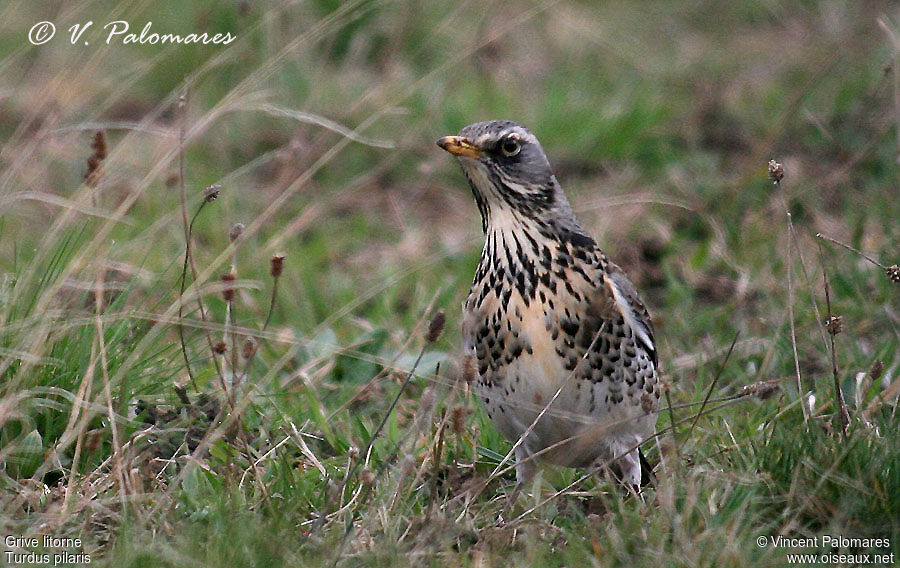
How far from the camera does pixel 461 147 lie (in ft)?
15.9

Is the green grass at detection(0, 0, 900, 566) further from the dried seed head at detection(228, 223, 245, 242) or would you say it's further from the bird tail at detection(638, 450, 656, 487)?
the dried seed head at detection(228, 223, 245, 242)

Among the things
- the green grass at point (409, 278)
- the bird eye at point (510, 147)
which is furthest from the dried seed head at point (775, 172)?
the bird eye at point (510, 147)

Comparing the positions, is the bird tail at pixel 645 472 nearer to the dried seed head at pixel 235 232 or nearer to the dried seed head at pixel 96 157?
the dried seed head at pixel 235 232

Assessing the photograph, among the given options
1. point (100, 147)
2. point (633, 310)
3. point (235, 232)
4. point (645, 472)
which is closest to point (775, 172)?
point (633, 310)

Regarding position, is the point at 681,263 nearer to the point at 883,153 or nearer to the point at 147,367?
the point at 883,153

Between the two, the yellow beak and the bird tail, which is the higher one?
the yellow beak

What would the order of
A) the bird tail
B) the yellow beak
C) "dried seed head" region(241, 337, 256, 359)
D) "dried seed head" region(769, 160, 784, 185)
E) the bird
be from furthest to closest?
1. the bird tail
2. the yellow beak
3. the bird
4. "dried seed head" region(769, 160, 784, 185)
5. "dried seed head" region(241, 337, 256, 359)

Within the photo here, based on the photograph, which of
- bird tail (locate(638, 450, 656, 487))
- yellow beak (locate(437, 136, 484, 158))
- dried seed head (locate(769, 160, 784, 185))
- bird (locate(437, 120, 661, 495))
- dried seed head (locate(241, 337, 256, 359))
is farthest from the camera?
bird tail (locate(638, 450, 656, 487))

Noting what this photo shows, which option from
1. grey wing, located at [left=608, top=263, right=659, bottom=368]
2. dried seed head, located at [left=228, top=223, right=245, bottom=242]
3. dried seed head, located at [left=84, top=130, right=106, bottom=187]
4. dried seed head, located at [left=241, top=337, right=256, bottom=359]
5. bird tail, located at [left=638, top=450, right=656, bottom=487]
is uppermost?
dried seed head, located at [left=84, top=130, right=106, bottom=187]

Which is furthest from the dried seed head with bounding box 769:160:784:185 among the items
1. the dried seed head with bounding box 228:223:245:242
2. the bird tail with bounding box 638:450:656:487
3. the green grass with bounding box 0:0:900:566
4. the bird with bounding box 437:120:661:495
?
the dried seed head with bounding box 228:223:245:242

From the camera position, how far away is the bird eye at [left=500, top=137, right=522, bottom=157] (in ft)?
16.0

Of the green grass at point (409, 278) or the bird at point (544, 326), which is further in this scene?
the bird at point (544, 326)

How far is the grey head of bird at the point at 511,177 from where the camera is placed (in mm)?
4883

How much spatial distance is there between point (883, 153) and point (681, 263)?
1.77 metres
